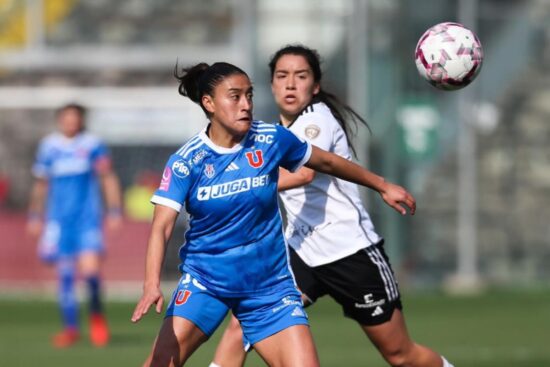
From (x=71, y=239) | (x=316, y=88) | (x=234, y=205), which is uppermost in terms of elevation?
(x=316, y=88)

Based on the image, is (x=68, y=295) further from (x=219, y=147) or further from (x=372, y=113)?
(x=372, y=113)


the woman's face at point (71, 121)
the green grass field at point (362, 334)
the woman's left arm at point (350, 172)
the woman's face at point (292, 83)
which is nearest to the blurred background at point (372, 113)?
the green grass field at point (362, 334)

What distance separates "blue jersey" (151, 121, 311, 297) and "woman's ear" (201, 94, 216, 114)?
0.46 ft

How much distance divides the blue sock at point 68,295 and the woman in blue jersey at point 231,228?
6.82 m

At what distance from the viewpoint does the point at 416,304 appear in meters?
19.0

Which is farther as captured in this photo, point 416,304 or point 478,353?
point 416,304

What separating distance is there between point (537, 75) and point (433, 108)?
8.22 feet

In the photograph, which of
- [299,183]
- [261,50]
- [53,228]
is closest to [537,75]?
[261,50]

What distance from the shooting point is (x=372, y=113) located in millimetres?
23641

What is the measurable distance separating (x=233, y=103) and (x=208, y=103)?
0.19 metres

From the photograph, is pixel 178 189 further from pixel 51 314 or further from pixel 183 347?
pixel 51 314

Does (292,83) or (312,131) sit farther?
(292,83)

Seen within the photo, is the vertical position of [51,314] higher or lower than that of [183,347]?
lower

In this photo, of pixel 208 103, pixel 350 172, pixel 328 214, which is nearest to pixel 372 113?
pixel 328 214
